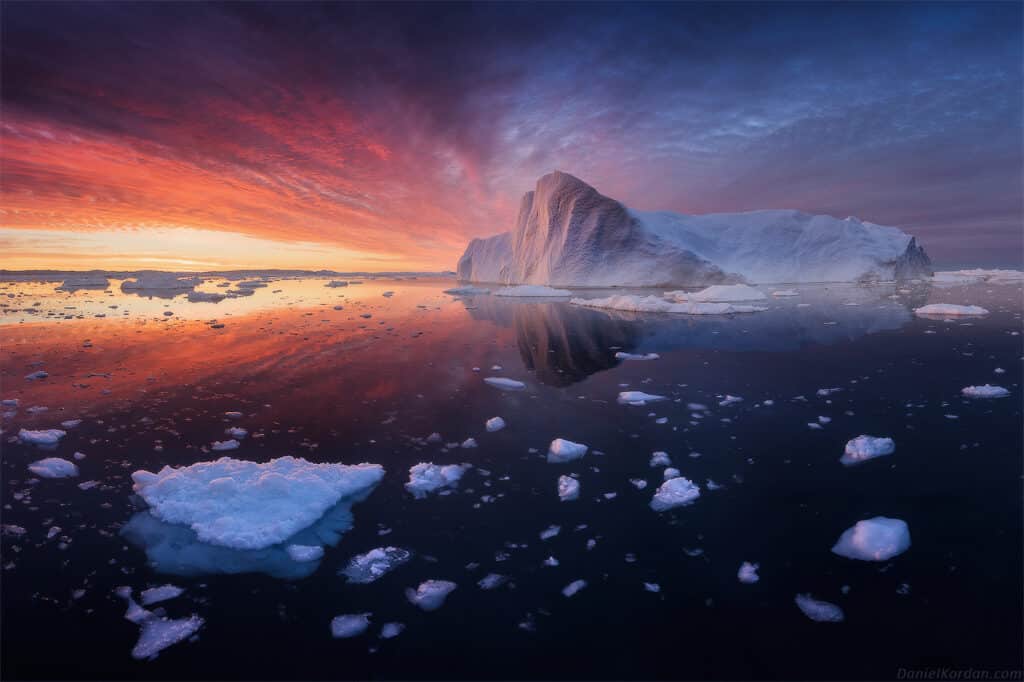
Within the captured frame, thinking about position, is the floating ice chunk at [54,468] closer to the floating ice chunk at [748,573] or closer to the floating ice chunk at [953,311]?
the floating ice chunk at [748,573]

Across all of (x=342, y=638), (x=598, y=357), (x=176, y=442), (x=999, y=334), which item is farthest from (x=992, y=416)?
(x=176, y=442)

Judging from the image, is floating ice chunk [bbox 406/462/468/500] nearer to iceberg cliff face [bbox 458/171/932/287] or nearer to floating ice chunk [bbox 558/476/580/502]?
floating ice chunk [bbox 558/476/580/502]

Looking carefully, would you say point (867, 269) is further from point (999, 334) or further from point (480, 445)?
point (480, 445)

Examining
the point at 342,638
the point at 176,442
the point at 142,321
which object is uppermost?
the point at 142,321

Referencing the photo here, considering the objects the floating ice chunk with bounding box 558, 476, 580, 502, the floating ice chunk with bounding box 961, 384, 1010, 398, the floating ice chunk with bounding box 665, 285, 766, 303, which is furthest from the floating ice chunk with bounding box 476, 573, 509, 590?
the floating ice chunk with bounding box 665, 285, 766, 303

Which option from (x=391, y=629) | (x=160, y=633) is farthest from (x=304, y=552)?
(x=391, y=629)
